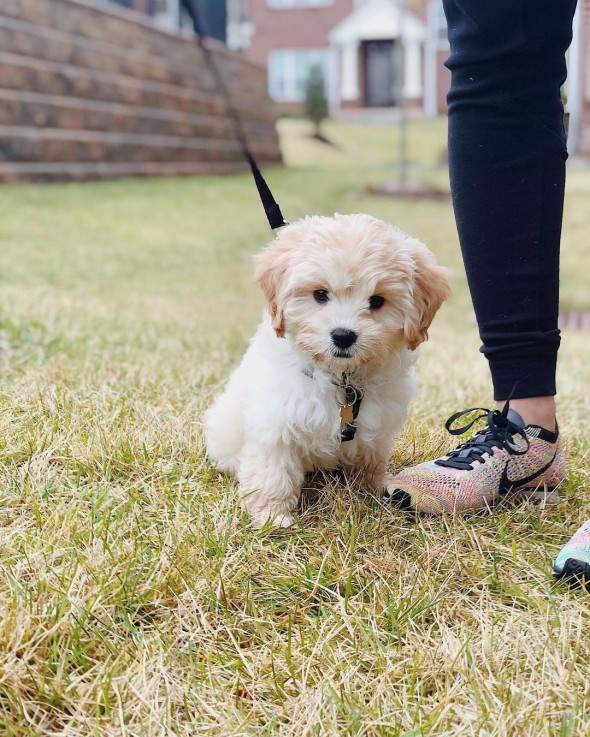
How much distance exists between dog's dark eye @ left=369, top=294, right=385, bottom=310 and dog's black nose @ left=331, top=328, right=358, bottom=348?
11cm

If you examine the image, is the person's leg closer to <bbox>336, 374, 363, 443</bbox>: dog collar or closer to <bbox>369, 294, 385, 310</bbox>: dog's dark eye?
<bbox>336, 374, 363, 443</bbox>: dog collar

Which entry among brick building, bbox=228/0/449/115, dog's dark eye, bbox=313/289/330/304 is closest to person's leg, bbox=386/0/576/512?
dog's dark eye, bbox=313/289/330/304

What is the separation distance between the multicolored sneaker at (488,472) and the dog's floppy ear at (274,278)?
49 cm

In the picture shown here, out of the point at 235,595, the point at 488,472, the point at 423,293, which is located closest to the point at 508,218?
the point at 423,293

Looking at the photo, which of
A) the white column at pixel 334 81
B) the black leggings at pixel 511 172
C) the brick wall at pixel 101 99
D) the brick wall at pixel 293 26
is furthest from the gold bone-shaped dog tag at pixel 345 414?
the brick wall at pixel 293 26

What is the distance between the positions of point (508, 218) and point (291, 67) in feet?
100

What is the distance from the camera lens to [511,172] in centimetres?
197

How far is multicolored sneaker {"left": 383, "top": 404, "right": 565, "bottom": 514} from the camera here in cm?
195

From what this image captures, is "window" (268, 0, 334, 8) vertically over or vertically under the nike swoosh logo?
over

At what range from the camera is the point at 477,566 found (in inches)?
66.1

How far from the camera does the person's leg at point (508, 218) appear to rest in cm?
190

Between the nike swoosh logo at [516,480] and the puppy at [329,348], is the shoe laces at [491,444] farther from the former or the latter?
the puppy at [329,348]

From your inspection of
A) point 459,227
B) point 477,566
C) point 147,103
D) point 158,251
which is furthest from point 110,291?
point 147,103

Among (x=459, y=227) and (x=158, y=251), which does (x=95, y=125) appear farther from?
(x=459, y=227)
